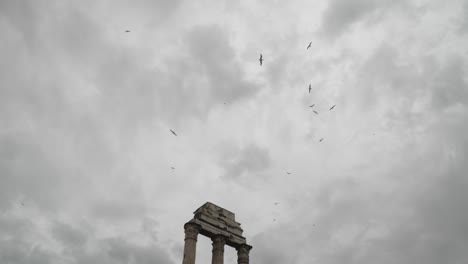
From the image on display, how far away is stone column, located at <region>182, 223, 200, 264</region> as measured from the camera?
20.8m

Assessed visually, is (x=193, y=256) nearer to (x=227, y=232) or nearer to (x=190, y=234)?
(x=190, y=234)

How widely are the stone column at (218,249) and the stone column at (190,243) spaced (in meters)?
1.89

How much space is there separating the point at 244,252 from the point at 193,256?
16.6ft

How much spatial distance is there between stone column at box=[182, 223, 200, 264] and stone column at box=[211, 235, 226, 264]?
6.20ft

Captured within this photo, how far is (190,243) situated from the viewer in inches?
848

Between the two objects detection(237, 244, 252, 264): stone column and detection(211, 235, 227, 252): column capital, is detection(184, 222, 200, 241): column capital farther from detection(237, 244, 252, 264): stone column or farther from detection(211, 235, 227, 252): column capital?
detection(237, 244, 252, 264): stone column

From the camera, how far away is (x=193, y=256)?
21.1m

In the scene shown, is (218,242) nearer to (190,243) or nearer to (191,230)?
(191,230)

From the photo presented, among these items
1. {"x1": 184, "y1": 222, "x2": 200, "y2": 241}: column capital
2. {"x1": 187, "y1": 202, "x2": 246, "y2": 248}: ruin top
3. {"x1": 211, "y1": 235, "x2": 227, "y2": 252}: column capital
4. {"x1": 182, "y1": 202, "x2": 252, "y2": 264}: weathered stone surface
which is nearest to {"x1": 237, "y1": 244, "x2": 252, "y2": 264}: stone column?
{"x1": 182, "y1": 202, "x2": 252, "y2": 264}: weathered stone surface

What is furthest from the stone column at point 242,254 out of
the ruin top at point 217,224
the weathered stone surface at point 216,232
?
the ruin top at point 217,224

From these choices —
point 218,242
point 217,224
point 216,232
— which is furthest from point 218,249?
point 217,224

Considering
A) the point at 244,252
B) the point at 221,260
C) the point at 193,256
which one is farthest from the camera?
the point at 244,252

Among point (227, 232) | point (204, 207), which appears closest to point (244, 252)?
point (227, 232)

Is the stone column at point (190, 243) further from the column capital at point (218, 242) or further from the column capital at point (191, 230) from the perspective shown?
the column capital at point (218, 242)
